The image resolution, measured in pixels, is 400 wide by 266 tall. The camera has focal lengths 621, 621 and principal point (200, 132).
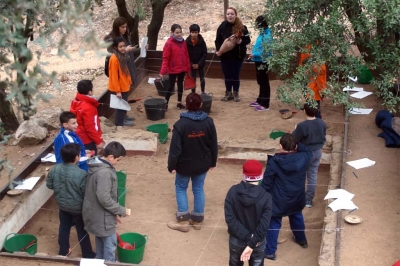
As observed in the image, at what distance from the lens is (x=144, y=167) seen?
8.37 m

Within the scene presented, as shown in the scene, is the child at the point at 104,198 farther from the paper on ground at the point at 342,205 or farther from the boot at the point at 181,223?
the paper on ground at the point at 342,205

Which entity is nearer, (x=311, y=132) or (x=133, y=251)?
(x=133, y=251)

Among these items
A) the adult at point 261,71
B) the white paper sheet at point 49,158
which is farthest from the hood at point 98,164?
the adult at point 261,71

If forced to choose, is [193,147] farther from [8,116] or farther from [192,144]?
[8,116]

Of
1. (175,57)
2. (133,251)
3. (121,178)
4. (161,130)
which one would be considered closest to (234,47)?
(175,57)

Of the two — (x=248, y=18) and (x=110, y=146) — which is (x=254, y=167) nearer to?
(x=110, y=146)

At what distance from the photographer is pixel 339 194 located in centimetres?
674

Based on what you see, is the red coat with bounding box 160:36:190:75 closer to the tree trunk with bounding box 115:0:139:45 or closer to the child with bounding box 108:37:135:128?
the child with bounding box 108:37:135:128

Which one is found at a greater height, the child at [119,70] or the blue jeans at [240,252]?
the child at [119,70]

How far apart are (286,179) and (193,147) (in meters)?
1.06

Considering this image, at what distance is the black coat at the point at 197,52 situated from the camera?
9823 mm

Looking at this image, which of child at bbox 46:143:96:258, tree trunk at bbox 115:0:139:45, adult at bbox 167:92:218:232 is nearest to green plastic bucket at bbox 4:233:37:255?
child at bbox 46:143:96:258

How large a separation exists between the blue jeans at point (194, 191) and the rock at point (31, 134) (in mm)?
3393

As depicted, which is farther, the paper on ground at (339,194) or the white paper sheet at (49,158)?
the white paper sheet at (49,158)
